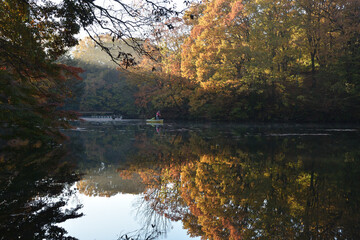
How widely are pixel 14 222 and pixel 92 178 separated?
3.45m

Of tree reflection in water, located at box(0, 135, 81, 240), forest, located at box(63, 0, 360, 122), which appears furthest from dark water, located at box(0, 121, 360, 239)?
forest, located at box(63, 0, 360, 122)

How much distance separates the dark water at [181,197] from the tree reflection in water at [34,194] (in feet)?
0.05

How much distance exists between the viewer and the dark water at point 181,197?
15.9ft

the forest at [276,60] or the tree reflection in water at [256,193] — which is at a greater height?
the forest at [276,60]

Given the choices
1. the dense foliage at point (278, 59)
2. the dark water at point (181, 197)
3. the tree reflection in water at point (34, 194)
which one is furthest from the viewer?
the dense foliage at point (278, 59)

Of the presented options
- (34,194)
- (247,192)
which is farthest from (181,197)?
(34,194)

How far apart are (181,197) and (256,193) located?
1527 millimetres

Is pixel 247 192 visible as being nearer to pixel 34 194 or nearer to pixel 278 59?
pixel 34 194

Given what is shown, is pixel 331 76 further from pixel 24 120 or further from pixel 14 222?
pixel 14 222

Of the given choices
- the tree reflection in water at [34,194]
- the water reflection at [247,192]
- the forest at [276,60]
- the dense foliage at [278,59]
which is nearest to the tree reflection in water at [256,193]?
the water reflection at [247,192]

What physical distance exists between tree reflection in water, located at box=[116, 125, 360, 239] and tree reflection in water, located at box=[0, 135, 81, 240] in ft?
4.84

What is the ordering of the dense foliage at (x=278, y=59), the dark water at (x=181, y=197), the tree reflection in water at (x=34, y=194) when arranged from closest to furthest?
the tree reflection in water at (x=34, y=194) → the dark water at (x=181, y=197) → the dense foliage at (x=278, y=59)

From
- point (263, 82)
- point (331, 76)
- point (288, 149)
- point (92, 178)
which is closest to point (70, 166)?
point (92, 178)

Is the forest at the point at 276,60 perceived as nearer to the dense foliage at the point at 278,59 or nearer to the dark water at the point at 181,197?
the dense foliage at the point at 278,59
